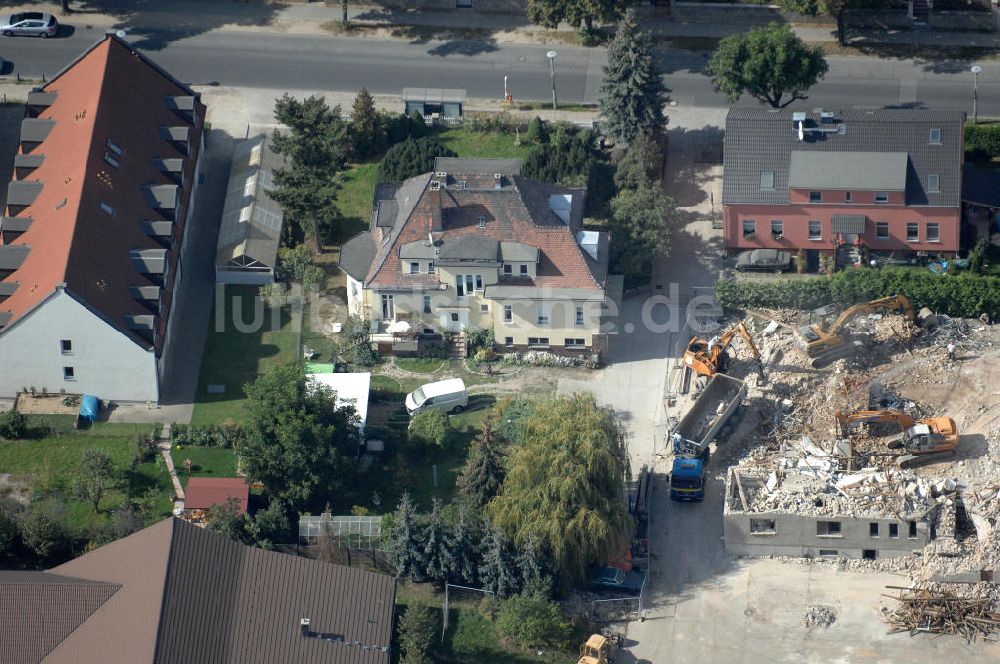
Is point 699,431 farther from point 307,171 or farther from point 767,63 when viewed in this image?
point 307,171

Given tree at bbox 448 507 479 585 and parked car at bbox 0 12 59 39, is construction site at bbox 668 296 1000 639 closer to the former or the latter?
tree at bbox 448 507 479 585

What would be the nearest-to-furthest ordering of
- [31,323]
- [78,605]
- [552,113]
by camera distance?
[78,605]
[31,323]
[552,113]

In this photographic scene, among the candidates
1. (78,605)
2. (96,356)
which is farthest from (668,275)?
(78,605)

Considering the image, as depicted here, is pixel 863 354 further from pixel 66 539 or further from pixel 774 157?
pixel 66 539

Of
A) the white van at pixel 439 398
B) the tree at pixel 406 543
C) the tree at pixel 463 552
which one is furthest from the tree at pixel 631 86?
the tree at pixel 406 543

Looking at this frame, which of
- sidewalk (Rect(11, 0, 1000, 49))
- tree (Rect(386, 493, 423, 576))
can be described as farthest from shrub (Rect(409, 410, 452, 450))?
sidewalk (Rect(11, 0, 1000, 49))
